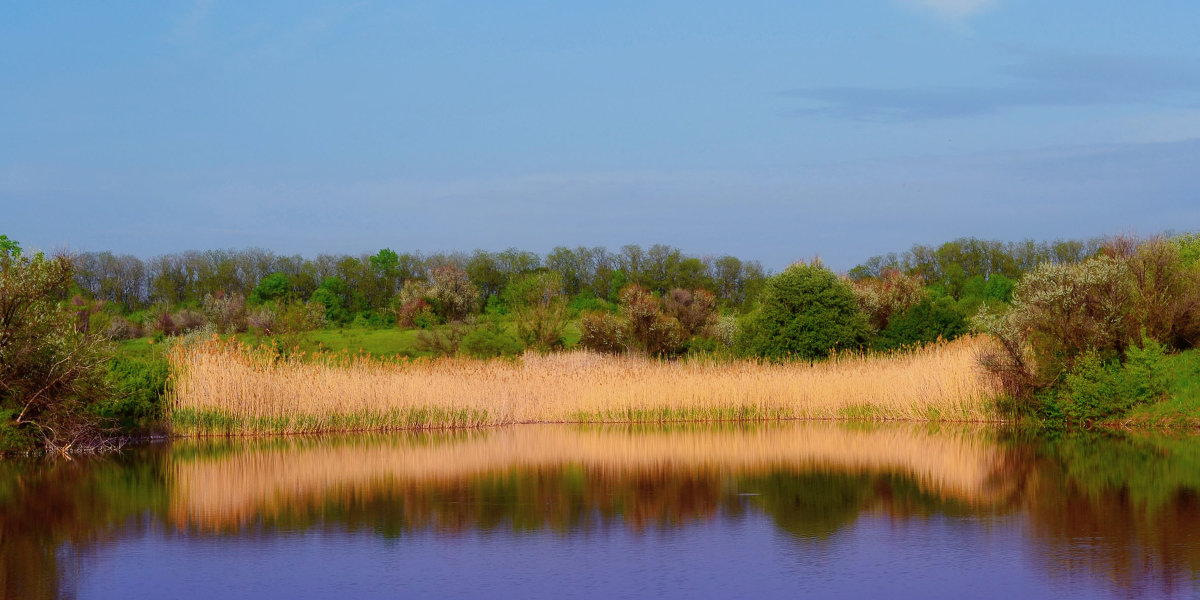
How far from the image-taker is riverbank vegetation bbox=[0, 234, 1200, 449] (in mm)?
22891

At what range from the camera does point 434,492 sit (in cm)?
1609

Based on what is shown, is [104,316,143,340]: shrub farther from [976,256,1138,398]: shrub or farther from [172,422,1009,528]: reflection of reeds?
[976,256,1138,398]: shrub

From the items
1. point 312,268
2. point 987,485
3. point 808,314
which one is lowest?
point 987,485

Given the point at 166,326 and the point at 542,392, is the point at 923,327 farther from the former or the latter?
the point at 166,326

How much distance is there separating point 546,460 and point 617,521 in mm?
6578

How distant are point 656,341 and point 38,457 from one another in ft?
88.3

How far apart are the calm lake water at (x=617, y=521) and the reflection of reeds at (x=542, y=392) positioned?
115 inches

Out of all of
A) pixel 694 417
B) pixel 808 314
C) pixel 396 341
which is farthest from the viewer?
pixel 396 341

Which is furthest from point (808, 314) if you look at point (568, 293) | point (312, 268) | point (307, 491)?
point (312, 268)

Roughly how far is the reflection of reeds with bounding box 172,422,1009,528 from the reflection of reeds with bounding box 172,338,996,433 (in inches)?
62.3

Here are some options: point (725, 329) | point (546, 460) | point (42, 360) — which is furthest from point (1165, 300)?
point (725, 329)

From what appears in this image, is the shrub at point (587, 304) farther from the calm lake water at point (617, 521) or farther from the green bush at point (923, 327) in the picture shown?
the calm lake water at point (617, 521)

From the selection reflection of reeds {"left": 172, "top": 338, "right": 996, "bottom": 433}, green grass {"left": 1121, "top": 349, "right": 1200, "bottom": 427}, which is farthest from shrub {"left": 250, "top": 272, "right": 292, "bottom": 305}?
green grass {"left": 1121, "top": 349, "right": 1200, "bottom": 427}

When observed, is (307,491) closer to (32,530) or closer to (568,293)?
(32,530)
